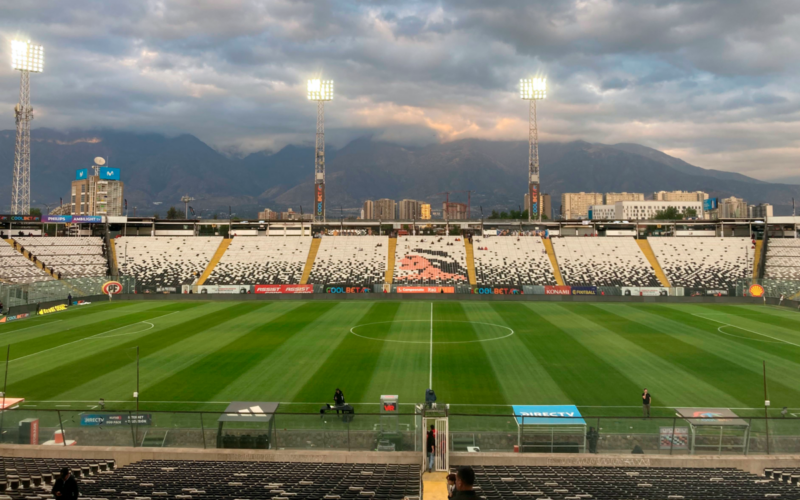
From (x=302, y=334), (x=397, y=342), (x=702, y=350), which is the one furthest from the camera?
(x=302, y=334)

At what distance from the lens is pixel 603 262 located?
240 ft

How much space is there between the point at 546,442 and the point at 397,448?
4.87 m

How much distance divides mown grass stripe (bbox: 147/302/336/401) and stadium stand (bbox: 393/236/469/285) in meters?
23.8

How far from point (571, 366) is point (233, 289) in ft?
159

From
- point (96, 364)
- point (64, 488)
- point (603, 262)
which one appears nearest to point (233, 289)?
point (96, 364)

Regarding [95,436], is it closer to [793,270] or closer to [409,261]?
[409,261]

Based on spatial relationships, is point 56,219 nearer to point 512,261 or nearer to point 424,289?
point 424,289

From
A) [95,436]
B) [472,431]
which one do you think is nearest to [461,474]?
[472,431]

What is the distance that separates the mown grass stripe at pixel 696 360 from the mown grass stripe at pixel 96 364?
34.9 m

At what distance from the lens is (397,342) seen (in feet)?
127

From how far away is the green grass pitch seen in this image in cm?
2555

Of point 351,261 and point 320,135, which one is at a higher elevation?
point 320,135

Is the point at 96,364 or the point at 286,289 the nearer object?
the point at 96,364

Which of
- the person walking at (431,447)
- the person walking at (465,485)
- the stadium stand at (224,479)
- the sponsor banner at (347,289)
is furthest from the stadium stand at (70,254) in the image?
the person walking at (465,485)
